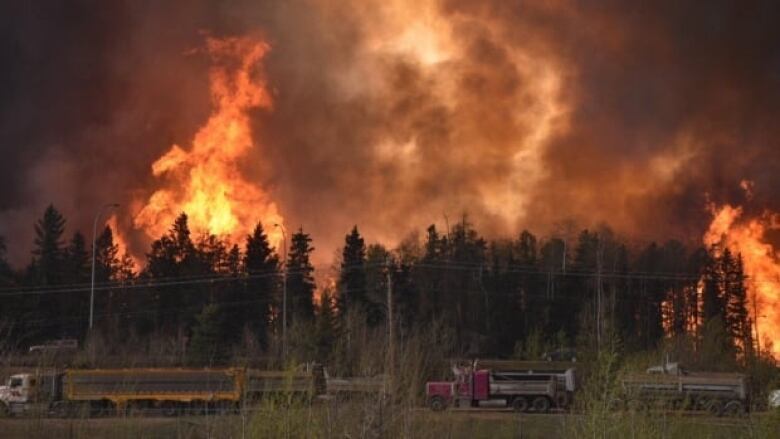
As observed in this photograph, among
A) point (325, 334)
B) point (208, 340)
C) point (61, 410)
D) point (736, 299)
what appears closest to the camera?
point (61, 410)

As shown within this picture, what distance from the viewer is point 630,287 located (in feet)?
313

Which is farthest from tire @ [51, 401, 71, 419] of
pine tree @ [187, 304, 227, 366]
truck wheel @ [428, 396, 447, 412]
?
pine tree @ [187, 304, 227, 366]

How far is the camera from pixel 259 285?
87938 mm

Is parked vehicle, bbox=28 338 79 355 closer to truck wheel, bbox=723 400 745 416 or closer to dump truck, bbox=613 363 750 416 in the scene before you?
dump truck, bbox=613 363 750 416

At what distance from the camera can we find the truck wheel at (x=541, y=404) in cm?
5103

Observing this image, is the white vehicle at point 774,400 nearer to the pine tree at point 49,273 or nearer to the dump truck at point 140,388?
the dump truck at point 140,388

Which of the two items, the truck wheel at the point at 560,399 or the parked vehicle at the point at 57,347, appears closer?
the truck wheel at the point at 560,399

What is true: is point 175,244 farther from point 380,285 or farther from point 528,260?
point 528,260

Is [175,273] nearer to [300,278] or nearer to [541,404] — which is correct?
[300,278]

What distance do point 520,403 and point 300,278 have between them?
42148 mm

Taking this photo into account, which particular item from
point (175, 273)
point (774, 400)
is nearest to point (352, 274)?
point (175, 273)

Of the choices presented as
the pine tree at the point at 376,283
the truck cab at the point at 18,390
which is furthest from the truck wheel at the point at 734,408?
the truck cab at the point at 18,390

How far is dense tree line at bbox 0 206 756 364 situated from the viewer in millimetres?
79812

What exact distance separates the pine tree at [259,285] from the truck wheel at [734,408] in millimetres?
44697
